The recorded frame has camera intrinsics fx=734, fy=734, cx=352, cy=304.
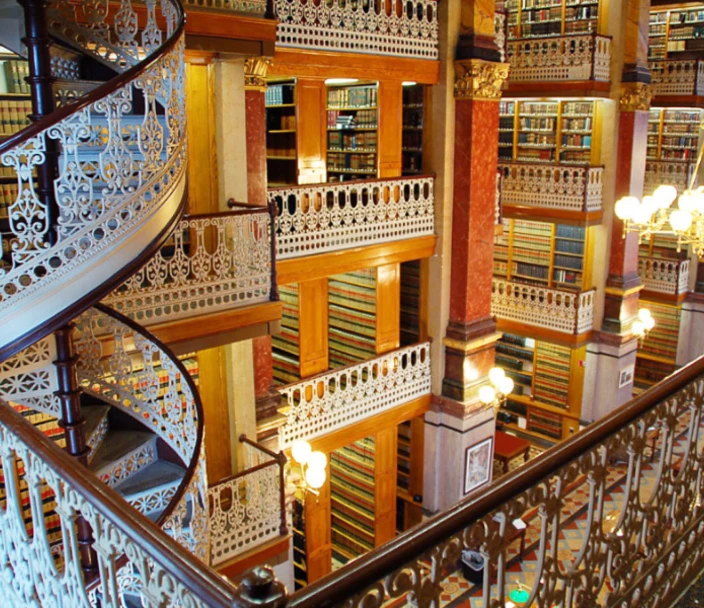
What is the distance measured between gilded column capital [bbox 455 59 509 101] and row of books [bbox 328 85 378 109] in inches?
38.4

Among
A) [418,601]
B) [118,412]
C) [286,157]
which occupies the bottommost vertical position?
[118,412]

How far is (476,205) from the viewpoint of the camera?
862cm

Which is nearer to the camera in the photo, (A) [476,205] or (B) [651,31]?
(A) [476,205]

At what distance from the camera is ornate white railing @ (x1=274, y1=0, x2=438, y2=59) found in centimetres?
692

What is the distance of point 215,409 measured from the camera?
22.3 feet

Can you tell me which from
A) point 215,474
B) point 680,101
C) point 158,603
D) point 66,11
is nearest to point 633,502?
point 158,603

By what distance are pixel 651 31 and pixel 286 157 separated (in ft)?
28.7

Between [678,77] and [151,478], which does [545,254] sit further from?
[151,478]

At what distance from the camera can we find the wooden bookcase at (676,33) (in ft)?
42.1

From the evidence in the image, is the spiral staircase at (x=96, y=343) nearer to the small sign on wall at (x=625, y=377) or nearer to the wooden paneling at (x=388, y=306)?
the wooden paneling at (x=388, y=306)

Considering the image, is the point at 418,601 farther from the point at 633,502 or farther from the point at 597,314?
the point at 597,314

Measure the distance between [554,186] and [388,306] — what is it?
150 inches

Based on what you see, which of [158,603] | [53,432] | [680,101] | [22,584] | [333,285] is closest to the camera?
[158,603]

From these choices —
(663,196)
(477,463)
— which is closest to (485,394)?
(477,463)
